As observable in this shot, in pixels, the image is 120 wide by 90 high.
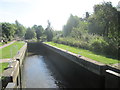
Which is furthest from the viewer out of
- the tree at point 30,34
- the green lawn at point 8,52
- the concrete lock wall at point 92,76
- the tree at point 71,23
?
the tree at point 30,34

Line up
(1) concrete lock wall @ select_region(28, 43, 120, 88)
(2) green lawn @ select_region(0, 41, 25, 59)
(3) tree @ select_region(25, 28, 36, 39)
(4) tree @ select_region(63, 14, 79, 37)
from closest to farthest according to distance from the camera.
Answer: (1) concrete lock wall @ select_region(28, 43, 120, 88) < (2) green lawn @ select_region(0, 41, 25, 59) < (4) tree @ select_region(63, 14, 79, 37) < (3) tree @ select_region(25, 28, 36, 39)

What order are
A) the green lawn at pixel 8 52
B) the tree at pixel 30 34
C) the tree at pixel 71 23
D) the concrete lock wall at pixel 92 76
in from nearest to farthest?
the concrete lock wall at pixel 92 76, the green lawn at pixel 8 52, the tree at pixel 71 23, the tree at pixel 30 34

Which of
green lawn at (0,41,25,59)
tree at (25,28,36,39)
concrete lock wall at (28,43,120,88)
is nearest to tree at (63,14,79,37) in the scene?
green lawn at (0,41,25,59)

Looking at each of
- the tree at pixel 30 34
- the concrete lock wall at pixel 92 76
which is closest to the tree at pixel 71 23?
the tree at pixel 30 34

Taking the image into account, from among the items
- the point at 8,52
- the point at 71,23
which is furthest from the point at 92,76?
the point at 71,23

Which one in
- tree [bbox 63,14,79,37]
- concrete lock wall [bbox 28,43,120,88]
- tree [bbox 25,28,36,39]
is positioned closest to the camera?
concrete lock wall [bbox 28,43,120,88]

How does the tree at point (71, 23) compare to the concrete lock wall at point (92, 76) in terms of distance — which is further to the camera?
the tree at point (71, 23)

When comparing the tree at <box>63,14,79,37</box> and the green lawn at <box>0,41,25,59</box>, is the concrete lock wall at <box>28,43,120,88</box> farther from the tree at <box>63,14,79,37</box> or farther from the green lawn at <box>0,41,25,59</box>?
the tree at <box>63,14,79,37</box>

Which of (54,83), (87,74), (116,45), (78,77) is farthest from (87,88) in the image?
(116,45)

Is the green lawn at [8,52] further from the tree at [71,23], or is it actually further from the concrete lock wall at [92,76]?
the tree at [71,23]

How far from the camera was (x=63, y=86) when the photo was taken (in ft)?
32.4

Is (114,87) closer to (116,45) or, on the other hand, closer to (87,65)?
(87,65)

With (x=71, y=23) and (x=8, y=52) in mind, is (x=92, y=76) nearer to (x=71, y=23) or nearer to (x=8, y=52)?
(x=8, y=52)

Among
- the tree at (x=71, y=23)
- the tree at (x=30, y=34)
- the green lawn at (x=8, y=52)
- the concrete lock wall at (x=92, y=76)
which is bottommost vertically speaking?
the concrete lock wall at (x=92, y=76)
